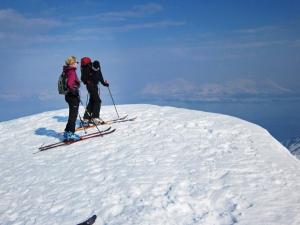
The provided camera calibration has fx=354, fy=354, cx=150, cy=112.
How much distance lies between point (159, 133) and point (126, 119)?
153 inches

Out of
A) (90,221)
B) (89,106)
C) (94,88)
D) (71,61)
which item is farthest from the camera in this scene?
(89,106)

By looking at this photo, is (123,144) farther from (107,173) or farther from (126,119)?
(126,119)

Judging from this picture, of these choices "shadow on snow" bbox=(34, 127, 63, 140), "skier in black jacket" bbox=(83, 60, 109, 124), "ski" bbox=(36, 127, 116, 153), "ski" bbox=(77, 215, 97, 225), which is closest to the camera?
"ski" bbox=(77, 215, 97, 225)

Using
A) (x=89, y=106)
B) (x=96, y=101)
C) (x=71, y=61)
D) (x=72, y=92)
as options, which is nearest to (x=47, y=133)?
(x=89, y=106)

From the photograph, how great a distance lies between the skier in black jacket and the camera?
1628 centimetres

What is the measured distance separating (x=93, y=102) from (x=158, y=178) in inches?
319

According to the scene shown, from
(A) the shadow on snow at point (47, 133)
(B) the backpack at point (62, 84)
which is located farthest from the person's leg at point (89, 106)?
(B) the backpack at point (62, 84)

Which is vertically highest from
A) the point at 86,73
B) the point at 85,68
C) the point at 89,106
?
the point at 85,68

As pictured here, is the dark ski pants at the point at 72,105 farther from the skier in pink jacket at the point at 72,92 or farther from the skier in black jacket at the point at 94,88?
the skier in black jacket at the point at 94,88

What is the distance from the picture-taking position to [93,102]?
17.1 m

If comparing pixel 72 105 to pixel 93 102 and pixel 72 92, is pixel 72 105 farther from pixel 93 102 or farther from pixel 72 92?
pixel 93 102

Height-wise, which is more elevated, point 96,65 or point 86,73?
point 96,65

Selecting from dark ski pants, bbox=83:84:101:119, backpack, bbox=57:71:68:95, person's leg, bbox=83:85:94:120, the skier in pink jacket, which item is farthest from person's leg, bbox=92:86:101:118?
backpack, bbox=57:71:68:95

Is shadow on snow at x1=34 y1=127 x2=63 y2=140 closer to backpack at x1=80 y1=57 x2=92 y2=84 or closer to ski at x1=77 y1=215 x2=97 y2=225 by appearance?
backpack at x1=80 y1=57 x2=92 y2=84
